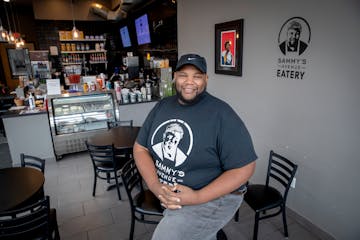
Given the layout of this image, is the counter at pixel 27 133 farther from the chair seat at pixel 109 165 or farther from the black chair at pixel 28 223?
the black chair at pixel 28 223

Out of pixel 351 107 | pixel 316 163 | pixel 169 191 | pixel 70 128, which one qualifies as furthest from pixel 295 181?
pixel 70 128

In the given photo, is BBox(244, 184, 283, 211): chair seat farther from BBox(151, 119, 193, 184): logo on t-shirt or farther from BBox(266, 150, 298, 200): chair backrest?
BBox(151, 119, 193, 184): logo on t-shirt

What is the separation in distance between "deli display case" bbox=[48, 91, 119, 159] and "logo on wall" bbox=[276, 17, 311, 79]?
288 cm

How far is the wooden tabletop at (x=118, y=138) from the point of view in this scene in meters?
2.96

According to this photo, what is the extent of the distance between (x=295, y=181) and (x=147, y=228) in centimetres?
163

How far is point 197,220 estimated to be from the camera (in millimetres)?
1312

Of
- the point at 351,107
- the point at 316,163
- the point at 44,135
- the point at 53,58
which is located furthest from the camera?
the point at 53,58

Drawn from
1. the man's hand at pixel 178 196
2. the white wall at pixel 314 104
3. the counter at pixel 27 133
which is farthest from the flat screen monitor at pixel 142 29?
the man's hand at pixel 178 196

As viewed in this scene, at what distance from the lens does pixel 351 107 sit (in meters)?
1.95

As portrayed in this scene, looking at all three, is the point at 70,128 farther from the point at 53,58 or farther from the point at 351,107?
the point at 53,58

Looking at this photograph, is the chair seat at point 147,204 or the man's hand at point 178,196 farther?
the chair seat at point 147,204

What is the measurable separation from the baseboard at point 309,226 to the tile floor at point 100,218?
1.2 inches

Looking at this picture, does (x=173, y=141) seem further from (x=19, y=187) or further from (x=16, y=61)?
(x=16, y=61)

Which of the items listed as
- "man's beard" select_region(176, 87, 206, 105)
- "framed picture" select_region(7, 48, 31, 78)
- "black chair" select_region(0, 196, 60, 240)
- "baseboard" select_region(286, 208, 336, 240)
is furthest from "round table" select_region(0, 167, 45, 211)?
"framed picture" select_region(7, 48, 31, 78)
